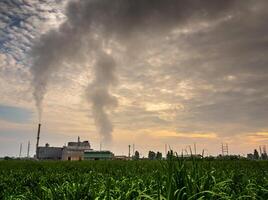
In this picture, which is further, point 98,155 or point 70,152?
point 70,152

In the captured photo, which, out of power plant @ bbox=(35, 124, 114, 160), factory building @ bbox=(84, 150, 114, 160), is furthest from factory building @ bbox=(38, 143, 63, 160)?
factory building @ bbox=(84, 150, 114, 160)

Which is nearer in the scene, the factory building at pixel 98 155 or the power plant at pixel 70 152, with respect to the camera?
the factory building at pixel 98 155

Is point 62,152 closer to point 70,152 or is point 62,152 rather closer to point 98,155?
point 70,152

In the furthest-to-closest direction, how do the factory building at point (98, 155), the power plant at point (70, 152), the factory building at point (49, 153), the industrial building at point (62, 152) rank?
1. the factory building at point (49, 153)
2. the industrial building at point (62, 152)
3. the power plant at point (70, 152)
4. the factory building at point (98, 155)

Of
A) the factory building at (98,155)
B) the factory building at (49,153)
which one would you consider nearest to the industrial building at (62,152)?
the factory building at (49,153)

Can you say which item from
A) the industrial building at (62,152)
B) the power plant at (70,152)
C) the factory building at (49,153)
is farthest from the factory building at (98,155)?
the factory building at (49,153)

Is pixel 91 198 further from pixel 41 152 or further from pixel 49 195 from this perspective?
pixel 41 152

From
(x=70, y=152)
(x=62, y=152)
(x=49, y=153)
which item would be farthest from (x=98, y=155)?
(x=49, y=153)

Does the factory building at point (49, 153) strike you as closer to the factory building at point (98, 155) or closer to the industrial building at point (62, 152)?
the industrial building at point (62, 152)

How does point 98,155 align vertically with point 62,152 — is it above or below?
below

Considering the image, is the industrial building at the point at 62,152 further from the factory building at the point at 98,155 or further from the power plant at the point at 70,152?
the factory building at the point at 98,155

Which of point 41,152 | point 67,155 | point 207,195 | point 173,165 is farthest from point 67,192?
point 41,152

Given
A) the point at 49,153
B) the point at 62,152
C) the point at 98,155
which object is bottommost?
the point at 98,155

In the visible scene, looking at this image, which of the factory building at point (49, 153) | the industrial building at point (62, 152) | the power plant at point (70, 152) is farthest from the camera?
the factory building at point (49, 153)
